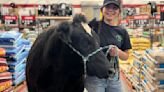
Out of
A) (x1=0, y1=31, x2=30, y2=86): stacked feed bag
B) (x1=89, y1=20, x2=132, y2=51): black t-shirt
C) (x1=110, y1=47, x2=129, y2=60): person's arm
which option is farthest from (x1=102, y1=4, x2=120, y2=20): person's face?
(x1=0, y1=31, x2=30, y2=86): stacked feed bag

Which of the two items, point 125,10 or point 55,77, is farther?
point 125,10

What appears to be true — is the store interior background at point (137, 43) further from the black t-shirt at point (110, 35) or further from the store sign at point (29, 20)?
the black t-shirt at point (110, 35)

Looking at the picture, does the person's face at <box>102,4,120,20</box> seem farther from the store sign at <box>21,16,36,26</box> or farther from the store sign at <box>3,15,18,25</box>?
the store sign at <box>21,16,36,26</box>

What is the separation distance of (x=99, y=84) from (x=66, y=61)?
0.49 meters

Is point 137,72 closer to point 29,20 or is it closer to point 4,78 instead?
point 4,78

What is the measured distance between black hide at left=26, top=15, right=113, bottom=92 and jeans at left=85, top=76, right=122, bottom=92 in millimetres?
250

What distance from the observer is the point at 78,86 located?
2.60 metres

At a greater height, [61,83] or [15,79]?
[61,83]

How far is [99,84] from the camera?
284cm

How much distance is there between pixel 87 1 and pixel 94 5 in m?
1.43

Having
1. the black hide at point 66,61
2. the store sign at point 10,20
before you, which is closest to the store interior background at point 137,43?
the store sign at point 10,20

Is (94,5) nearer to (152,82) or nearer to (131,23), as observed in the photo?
(131,23)

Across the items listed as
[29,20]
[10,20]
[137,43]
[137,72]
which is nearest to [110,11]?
[137,72]

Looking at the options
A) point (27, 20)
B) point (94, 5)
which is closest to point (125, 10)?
point (94, 5)
